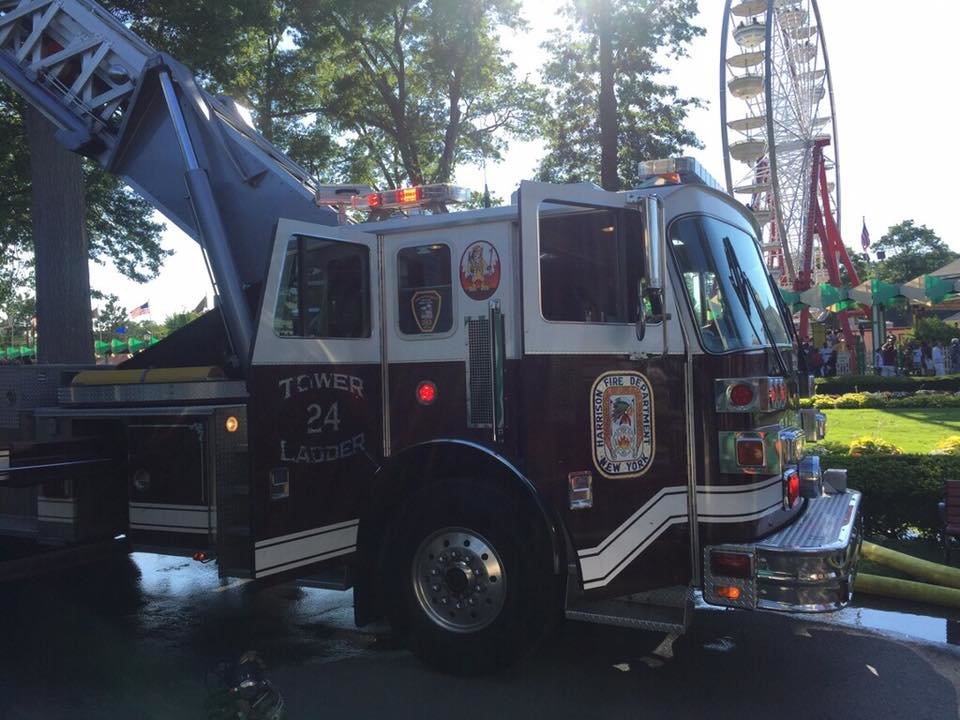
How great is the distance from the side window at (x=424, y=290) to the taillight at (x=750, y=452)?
69.2 inches

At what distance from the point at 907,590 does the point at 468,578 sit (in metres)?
3.38

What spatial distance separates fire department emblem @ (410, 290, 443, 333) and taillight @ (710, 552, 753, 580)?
80.6 inches

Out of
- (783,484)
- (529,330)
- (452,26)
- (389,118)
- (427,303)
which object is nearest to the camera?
(529,330)

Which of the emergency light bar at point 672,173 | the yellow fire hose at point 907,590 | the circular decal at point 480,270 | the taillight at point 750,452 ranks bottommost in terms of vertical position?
the yellow fire hose at point 907,590

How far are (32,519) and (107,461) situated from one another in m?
0.78

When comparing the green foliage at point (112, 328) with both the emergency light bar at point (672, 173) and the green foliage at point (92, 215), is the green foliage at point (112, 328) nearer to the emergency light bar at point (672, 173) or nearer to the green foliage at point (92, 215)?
the green foliage at point (92, 215)

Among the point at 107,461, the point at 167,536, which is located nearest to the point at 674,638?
the point at 167,536

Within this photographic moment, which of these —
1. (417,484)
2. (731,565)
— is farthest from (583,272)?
(731,565)

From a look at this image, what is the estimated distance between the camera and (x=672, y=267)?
4.54 meters

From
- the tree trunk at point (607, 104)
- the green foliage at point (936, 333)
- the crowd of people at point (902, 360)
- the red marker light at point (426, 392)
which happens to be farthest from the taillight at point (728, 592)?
the green foliage at point (936, 333)

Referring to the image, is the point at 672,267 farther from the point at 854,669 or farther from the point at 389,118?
the point at 389,118

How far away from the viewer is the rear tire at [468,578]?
4438mm

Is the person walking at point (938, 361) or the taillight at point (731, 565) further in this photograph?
the person walking at point (938, 361)

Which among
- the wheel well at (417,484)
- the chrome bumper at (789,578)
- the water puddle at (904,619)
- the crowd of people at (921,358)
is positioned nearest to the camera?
the chrome bumper at (789,578)
